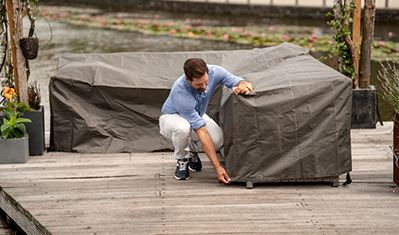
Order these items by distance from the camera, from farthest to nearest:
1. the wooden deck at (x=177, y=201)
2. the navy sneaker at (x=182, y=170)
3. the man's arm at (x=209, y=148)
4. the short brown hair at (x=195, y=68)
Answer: the navy sneaker at (x=182, y=170), the man's arm at (x=209, y=148), the short brown hair at (x=195, y=68), the wooden deck at (x=177, y=201)

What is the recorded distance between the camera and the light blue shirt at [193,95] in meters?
2.86

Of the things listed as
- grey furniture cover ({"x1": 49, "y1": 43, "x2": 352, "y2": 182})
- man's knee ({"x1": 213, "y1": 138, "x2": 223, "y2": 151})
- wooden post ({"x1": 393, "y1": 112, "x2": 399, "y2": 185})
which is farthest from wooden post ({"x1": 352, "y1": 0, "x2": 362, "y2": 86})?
man's knee ({"x1": 213, "y1": 138, "x2": 223, "y2": 151})

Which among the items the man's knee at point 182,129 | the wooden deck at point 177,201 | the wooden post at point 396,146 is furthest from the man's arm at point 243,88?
the wooden post at point 396,146

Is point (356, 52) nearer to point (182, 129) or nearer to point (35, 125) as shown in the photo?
point (182, 129)

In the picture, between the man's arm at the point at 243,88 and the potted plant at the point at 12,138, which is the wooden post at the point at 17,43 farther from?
the man's arm at the point at 243,88

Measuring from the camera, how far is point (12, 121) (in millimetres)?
3268

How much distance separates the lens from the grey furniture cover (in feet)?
9.12

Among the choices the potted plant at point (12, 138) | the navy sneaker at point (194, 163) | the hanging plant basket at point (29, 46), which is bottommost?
the navy sneaker at point (194, 163)

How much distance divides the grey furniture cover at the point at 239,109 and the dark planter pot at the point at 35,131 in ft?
0.45

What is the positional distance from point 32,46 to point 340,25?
99.4 inches

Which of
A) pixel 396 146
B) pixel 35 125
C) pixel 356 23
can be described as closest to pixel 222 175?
pixel 396 146

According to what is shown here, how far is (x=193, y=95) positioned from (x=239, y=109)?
31cm

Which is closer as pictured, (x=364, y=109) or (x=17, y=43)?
(x=17, y=43)

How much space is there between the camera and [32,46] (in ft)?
11.3
